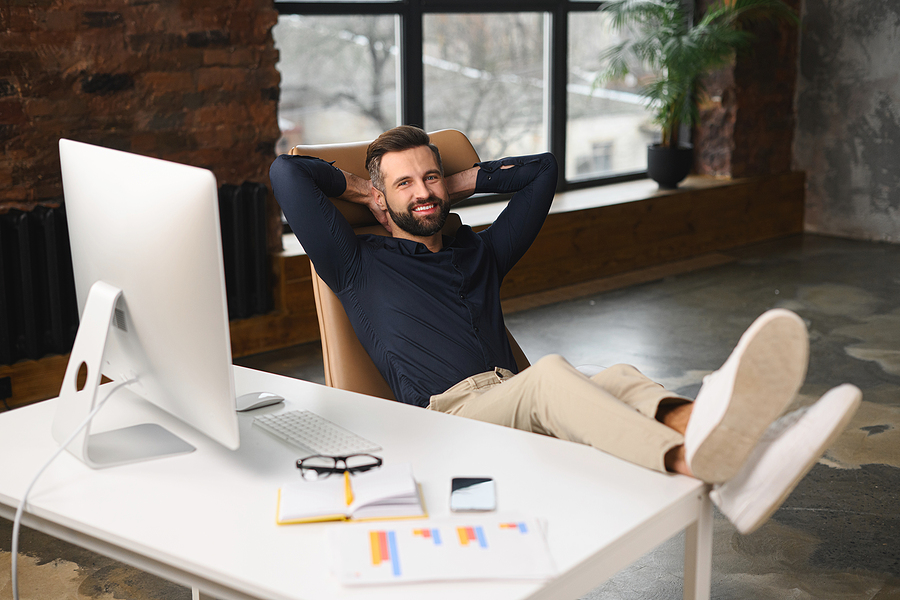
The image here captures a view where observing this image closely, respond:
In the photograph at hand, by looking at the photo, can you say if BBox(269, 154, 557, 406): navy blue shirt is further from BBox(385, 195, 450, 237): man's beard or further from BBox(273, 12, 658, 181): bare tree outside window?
BBox(273, 12, 658, 181): bare tree outside window

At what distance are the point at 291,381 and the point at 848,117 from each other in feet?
17.5

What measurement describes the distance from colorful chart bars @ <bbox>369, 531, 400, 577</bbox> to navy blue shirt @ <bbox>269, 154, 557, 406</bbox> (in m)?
0.88

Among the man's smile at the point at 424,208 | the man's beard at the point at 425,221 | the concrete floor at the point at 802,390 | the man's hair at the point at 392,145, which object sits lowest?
the concrete floor at the point at 802,390

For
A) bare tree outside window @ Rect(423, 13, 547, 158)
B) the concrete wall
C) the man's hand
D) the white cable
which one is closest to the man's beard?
the man's hand

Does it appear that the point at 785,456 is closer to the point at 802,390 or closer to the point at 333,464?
the point at 333,464

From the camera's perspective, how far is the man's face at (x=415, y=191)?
2270 mm

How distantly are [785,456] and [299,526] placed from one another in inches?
25.6

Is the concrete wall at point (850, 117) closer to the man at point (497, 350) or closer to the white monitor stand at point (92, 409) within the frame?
the man at point (497, 350)

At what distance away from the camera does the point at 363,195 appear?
7.89 ft

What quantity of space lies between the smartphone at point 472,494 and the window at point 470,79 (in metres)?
3.28

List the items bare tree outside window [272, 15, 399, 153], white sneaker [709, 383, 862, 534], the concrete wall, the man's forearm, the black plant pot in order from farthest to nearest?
the concrete wall, the black plant pot, bare tree outside window [272, 15, 399, 153], the man's forearm, white sneaker [709, 383, 862, 534]

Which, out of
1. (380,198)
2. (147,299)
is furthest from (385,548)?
(380,198)

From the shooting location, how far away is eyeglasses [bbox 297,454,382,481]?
1319 mm

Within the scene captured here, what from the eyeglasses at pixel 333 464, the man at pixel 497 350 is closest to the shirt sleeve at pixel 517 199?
the man at pixel 497 350
